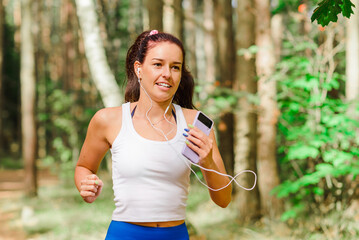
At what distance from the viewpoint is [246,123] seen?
807 cm

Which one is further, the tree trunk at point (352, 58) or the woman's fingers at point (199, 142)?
the tree trunk at point (352, 58)

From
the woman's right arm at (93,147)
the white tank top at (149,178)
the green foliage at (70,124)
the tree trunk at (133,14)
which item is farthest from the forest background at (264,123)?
the tree trunk at (133,14)

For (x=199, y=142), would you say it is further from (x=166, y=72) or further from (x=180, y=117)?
(x=166, y=72)

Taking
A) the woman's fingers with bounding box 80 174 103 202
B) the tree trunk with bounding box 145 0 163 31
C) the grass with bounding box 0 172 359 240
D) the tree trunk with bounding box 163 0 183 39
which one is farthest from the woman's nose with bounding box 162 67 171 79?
the tree trunk with bounding box 163 0 183 39

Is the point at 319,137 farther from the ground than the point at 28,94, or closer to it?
closer to it

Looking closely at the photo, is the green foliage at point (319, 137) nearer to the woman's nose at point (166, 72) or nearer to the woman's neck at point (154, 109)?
the woman's neck at point (154, 109)

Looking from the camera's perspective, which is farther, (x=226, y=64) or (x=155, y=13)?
(x=226, y=64)

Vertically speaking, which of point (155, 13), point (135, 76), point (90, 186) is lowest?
point (90, 186)

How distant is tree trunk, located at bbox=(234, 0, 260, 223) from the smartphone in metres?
5.73

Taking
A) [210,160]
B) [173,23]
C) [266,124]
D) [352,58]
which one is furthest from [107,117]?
[173,23]

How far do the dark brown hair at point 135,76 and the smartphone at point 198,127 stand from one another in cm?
40

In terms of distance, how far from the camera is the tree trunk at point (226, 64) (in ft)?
32.3

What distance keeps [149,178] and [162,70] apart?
22.0 inches

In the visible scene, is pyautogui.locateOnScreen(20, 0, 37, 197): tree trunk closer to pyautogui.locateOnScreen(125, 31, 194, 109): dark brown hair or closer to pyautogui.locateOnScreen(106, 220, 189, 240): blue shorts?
pyautogui.locateOnScreen(125, 31, 194, 109): dark brown hair
